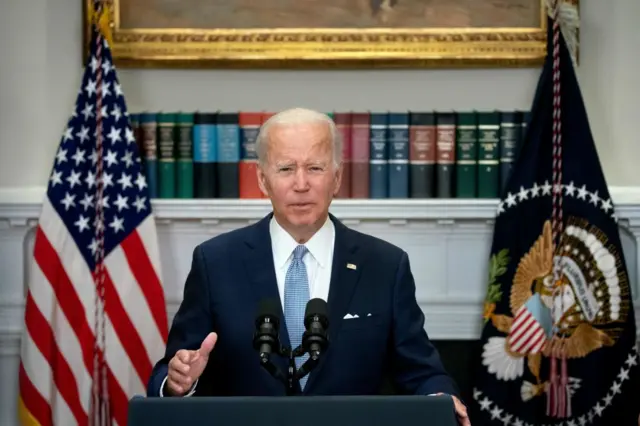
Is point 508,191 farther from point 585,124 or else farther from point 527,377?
point 527,377

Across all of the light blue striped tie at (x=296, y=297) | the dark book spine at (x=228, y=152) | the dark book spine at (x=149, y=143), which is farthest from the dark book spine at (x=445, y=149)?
the light blue striped tie at (x=296, y=297)

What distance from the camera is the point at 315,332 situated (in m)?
2.03

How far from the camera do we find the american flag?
14.8ft

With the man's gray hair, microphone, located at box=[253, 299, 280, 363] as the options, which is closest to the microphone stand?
microphone, located at box=[253, 299, 280, 363]

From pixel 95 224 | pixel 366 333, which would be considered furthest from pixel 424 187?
pixel 366 333

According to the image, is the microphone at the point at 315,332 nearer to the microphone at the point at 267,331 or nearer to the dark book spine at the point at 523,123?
the microphone at the point at 267,331

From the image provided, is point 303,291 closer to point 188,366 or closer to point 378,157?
point 188,366

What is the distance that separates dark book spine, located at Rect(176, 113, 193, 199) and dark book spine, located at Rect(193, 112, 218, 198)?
19 millimetres

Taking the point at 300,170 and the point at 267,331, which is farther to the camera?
the point at 300,170

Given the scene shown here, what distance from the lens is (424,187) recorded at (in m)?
4.68

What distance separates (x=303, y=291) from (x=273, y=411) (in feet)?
2.68

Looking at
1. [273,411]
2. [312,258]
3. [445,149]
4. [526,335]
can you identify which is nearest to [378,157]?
[445,149]

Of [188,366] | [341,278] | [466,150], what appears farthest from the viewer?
[466,150]

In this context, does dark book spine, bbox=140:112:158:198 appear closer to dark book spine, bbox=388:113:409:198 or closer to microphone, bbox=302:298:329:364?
dark book spine, bbox=388:113:409:198
